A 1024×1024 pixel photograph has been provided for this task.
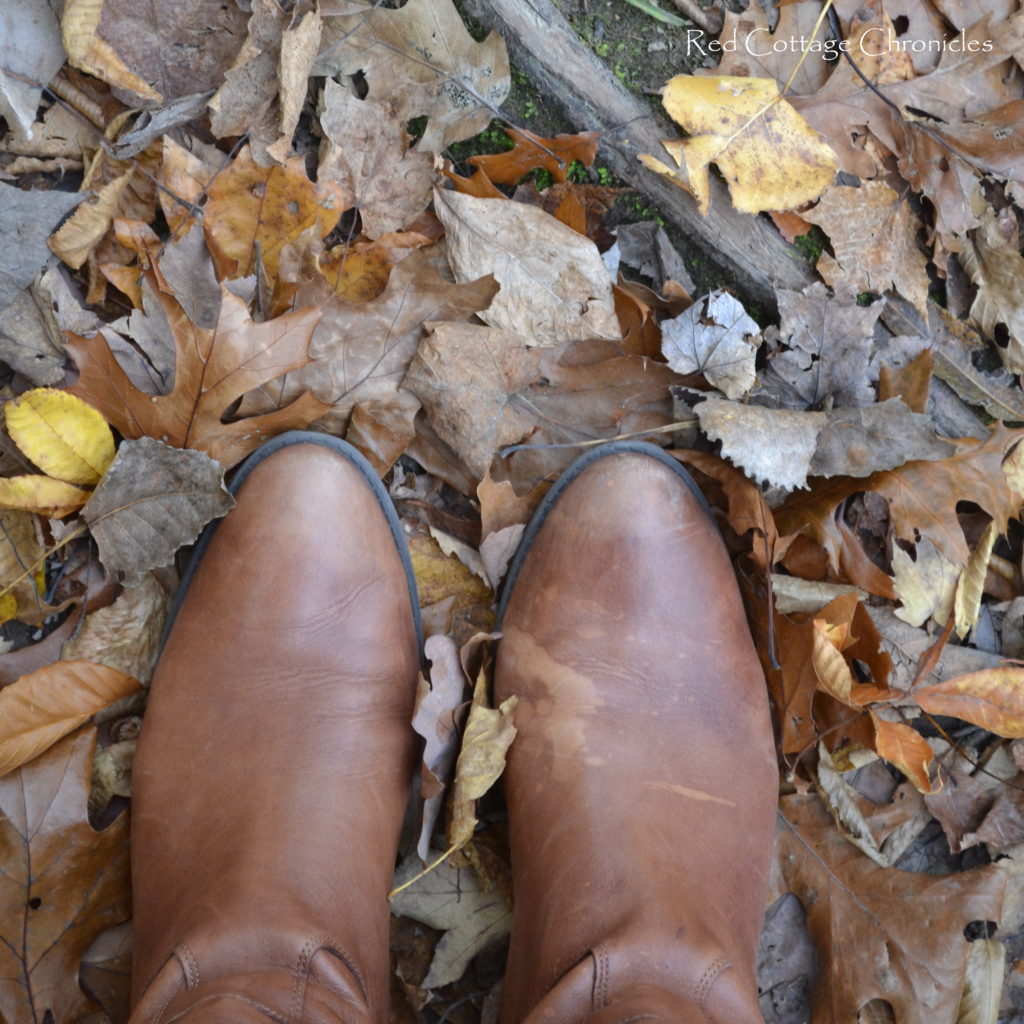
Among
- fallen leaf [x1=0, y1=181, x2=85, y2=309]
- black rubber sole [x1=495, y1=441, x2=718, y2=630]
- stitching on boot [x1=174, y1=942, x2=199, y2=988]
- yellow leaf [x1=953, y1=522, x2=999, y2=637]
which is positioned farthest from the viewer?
yellow leaf [x1=953, y1=522, x2=999, y2=637]

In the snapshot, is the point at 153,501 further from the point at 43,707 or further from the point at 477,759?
the point at 477,759

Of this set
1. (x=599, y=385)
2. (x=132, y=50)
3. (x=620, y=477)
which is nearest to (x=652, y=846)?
(x=620, y=477)

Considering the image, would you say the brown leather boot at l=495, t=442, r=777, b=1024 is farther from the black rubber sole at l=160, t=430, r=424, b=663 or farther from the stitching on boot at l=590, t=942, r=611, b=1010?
the black rubber sole at l=160, t=430, r=424, b=663

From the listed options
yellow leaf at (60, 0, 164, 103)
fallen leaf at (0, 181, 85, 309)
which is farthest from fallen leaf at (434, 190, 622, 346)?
fallen leaf at (0, 181, 85, 309)

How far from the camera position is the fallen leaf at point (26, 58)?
1.54 metres

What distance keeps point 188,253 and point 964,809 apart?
70.6 inches

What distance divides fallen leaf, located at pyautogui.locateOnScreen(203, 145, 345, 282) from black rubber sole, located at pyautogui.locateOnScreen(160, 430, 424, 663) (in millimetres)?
298

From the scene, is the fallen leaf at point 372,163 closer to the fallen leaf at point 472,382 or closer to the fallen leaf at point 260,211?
the fallen leaf at point 260,211

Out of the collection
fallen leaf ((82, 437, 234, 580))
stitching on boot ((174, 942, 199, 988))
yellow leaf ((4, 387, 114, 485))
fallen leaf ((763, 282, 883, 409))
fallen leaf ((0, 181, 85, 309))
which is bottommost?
stitching on boot ((174, 942, 199, 988))

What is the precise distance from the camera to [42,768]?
1.49 m

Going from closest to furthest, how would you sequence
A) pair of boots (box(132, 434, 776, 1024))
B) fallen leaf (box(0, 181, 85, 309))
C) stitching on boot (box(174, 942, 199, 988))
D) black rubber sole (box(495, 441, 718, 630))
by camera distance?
stitching on boot (box(174, 942, 199, 988)) < pair of boots (box(132, 434, 776, 1024)) < fallen leaf (box(0, 181, 85, 309)) < black rubber sole (box(495, 441, 718, 630))

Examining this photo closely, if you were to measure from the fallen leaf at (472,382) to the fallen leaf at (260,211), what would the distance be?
296mm

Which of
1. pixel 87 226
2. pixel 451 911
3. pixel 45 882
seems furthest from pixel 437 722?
pixel 87 226

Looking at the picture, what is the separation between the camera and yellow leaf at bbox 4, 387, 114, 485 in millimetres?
1449
